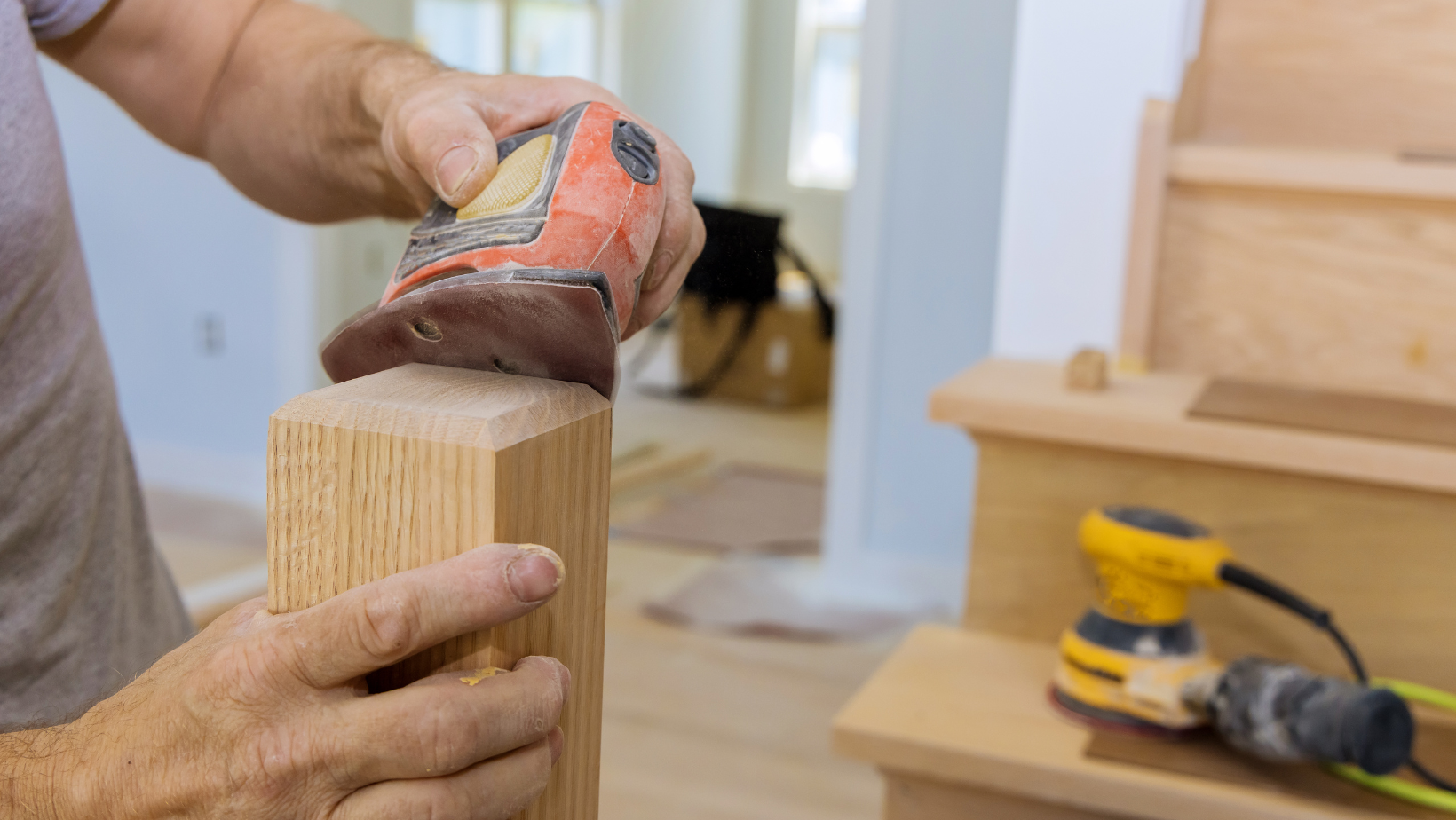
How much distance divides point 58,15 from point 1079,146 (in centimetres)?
82

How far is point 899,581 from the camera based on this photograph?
2666 millimetres

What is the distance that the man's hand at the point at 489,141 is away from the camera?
18.9 inches

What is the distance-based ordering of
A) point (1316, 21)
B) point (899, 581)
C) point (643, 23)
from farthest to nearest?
point (643, 23) → point (899, 581) → point (1316, 21)

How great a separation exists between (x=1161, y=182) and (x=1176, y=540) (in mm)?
341

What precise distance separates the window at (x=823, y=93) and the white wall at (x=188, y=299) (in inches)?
162

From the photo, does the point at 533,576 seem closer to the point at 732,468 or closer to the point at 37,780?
the point at 37,780

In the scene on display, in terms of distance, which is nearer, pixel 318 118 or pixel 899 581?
pixel 318 118

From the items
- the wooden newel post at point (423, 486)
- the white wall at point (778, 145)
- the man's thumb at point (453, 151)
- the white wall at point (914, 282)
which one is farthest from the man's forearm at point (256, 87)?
the white wall at point (778, 145)

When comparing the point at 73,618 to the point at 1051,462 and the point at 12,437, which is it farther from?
the point at 1051,462

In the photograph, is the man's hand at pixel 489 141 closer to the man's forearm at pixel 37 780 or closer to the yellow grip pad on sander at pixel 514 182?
the yellow grip pad on sander at pixel 514 182

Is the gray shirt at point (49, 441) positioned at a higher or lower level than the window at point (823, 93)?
lower

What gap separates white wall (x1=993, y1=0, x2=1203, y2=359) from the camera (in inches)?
42.8

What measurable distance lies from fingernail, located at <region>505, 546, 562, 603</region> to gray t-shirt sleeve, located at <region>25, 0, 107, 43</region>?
0.50m

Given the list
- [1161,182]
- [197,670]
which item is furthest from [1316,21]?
→ [197,670]
